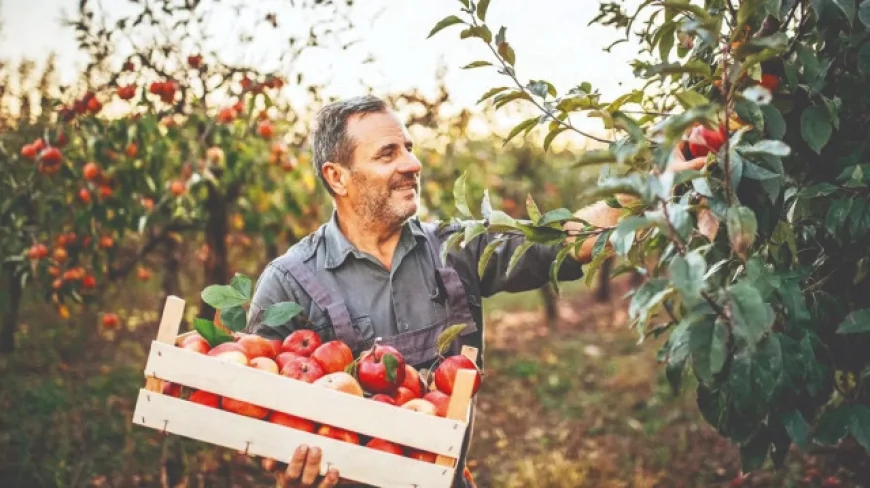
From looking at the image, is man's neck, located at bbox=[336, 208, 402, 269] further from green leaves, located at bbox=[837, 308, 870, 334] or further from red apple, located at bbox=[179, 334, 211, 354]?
green leaves, located at bbox=[837, 308, 870, 334]

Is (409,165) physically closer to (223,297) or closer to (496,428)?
(223,297)

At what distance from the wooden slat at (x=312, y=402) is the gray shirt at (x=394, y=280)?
17.1 inches

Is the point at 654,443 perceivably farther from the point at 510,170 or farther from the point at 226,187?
the point at 510,170

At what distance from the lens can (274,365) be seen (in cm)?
148

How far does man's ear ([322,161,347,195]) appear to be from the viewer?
2.06 metres

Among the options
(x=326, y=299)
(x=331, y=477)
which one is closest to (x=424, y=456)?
(x=331, y=477)

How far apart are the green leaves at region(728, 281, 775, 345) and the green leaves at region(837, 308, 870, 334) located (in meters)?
0.43

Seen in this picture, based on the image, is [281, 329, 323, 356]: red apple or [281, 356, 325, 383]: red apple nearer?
[281, 356, 325, 383]: red apple

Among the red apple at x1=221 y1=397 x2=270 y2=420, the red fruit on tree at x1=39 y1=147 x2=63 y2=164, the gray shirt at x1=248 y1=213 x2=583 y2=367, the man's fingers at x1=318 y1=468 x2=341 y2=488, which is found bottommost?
the man's fingers at x1=318 y1=468 x2=341 y2=488

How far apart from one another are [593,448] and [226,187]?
2.69 metres

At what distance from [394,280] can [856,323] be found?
1.09 metres

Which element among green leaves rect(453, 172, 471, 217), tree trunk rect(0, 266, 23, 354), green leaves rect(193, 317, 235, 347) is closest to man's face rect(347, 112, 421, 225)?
green leaves rect(453, 172, 471, 217)

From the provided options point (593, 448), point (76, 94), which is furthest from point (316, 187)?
point (593, 448)

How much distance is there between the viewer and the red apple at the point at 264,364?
146cm
